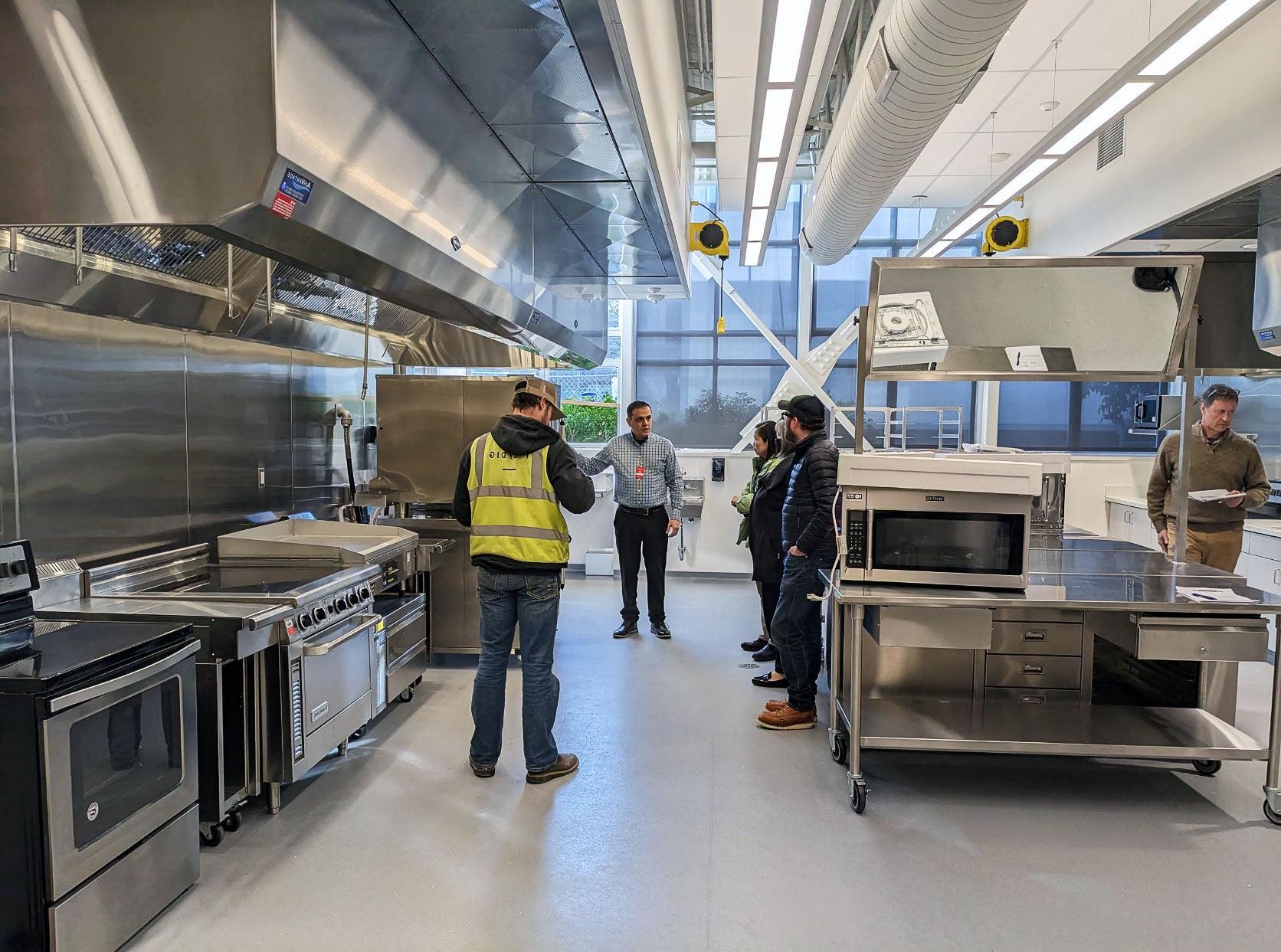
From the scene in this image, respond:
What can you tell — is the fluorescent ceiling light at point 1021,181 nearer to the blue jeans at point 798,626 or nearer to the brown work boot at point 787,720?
the blue jeans at point 798,626

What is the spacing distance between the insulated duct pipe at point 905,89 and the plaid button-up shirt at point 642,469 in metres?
1.95

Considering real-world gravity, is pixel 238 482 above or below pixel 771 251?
below

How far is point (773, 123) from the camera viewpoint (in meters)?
3.67

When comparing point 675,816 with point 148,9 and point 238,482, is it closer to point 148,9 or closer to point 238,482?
point 238,482

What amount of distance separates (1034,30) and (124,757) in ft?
16.5

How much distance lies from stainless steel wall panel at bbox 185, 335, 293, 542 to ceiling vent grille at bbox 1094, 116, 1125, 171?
18.3 feet

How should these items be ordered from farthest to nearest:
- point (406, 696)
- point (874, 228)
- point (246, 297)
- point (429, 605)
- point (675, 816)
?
point (874, 228) → point (429, 605) → point (406, 696) → point (246, 297) → point (675, 816)

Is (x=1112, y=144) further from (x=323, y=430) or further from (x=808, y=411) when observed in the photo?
(x=323, y=430)

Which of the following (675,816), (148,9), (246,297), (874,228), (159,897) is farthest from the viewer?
(874,228)

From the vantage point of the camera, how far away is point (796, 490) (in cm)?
406

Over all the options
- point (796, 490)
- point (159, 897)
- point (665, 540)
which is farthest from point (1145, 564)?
point (159, 897)

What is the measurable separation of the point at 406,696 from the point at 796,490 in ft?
7.55

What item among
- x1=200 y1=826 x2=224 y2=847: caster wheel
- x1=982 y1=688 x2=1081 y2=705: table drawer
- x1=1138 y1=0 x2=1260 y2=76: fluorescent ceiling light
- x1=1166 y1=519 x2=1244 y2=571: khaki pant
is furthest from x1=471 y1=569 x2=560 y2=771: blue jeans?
x1=1166 y1=519 x2=1244 y2=571: khaki pant

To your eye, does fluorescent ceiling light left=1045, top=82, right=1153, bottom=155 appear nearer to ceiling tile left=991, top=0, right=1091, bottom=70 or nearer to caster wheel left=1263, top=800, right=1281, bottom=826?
ceiling tile left=991, top=0, right=1091, bottom=70
